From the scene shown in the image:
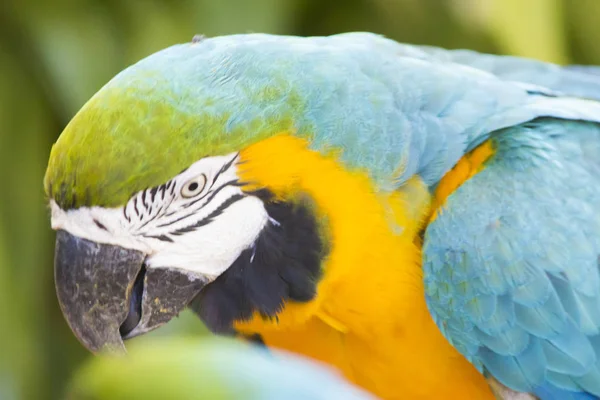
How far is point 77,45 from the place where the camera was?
5.91ft

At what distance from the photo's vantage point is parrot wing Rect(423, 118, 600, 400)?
913mm

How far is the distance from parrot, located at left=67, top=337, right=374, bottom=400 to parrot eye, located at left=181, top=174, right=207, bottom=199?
0.46m

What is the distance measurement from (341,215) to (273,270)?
0.11 metres

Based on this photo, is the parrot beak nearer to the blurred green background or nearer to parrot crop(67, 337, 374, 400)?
parrot crop(67, 337, 374, 400)

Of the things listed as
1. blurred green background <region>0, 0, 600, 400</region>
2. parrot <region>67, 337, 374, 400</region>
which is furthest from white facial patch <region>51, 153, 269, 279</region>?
blurred green background <region>0, 0, 600, 400</region>

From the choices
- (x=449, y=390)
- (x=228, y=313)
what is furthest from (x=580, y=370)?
(x=228, y=313)

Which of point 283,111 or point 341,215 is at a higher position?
point 283,111

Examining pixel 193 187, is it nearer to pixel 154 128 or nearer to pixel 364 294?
pixel 154 128

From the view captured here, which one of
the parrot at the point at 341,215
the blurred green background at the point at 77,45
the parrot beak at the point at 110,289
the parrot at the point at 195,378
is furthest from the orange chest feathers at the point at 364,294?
the blurred green background at the point at 77,45

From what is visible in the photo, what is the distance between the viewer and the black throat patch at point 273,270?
2.95 ft

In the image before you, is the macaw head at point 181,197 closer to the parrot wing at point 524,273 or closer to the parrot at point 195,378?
the parrot wing at point 524,273

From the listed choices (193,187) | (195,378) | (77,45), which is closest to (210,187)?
(193,187)

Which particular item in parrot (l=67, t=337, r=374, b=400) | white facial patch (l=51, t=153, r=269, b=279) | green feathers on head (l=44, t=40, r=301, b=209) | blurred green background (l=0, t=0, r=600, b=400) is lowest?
blurred green background (l=0, t=0, r=600, b=400)

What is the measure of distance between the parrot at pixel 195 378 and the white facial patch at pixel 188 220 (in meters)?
0.45
